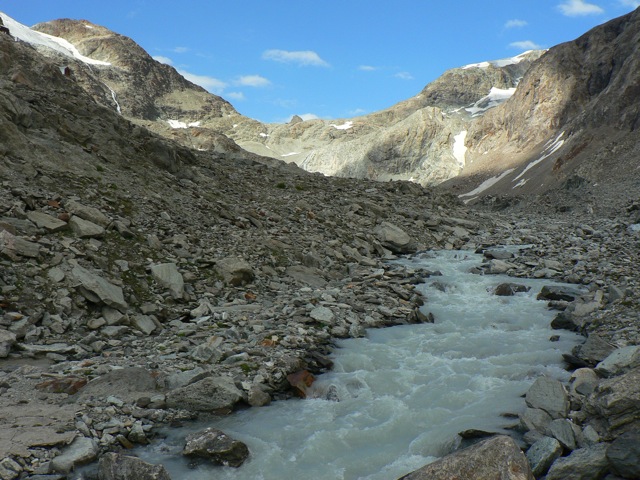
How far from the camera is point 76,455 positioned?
6730 mm

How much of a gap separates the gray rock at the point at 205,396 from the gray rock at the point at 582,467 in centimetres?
517

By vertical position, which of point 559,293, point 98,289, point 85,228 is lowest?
point 98,289

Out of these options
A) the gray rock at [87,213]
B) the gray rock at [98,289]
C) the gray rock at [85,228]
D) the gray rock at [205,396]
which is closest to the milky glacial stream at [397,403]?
the gray rock at [205,396]

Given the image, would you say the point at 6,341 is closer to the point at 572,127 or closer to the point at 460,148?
the point at 572,127

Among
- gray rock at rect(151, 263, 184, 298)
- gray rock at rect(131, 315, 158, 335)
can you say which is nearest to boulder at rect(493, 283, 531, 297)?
gray rock at rect(151, 263, 184, 298)

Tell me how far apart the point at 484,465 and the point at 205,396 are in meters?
4.91

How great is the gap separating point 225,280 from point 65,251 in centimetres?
437

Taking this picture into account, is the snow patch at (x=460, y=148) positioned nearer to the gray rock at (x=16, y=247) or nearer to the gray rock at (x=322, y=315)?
the gray rock at (x=322, y=315)

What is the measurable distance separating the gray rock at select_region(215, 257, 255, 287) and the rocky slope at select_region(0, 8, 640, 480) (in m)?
0.05

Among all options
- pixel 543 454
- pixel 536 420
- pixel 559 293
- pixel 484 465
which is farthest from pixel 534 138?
pixel 484 465

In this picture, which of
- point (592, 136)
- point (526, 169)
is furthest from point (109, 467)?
point (526, 169)

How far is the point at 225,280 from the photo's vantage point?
14641 millimetres

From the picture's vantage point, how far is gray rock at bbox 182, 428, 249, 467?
736 cm

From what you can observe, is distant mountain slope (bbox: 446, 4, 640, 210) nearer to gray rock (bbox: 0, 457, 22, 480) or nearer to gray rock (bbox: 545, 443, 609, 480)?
gray rock (bbox: 545, 443, 609, 480)
